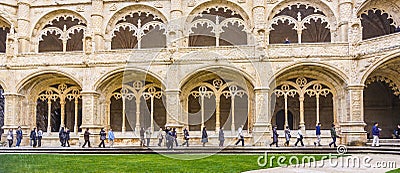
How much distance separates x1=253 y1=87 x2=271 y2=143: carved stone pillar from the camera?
22391 mm

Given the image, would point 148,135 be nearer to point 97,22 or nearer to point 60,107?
point 97,22

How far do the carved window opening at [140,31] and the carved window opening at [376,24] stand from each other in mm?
12248

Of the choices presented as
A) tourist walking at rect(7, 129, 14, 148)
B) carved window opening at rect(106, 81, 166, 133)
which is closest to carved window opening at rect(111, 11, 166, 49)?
carved window opening at rect(106, 81, 166, 133)

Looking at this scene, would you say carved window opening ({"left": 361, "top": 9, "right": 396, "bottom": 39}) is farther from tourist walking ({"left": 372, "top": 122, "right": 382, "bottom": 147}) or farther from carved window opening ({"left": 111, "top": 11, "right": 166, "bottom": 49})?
carved window opening ({"left": 111, "top": 11, "right": 166, "bottom": 49})

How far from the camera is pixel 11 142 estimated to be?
74.9 feet

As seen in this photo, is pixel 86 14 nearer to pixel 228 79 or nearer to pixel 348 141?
pixel 228 79

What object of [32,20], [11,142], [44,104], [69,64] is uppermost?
[32,20]

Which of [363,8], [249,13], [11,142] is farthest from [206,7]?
[11,142]

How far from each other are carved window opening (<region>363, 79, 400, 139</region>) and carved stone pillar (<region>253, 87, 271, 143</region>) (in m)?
8.27

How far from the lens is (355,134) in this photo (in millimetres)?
21625

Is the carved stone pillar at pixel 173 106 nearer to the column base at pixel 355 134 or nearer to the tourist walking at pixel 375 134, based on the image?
the column base at pixel 355 134

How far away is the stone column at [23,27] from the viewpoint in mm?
25144

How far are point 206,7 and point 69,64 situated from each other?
8174 millimetres

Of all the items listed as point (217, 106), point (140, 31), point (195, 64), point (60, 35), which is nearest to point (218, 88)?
point (217, 106)
